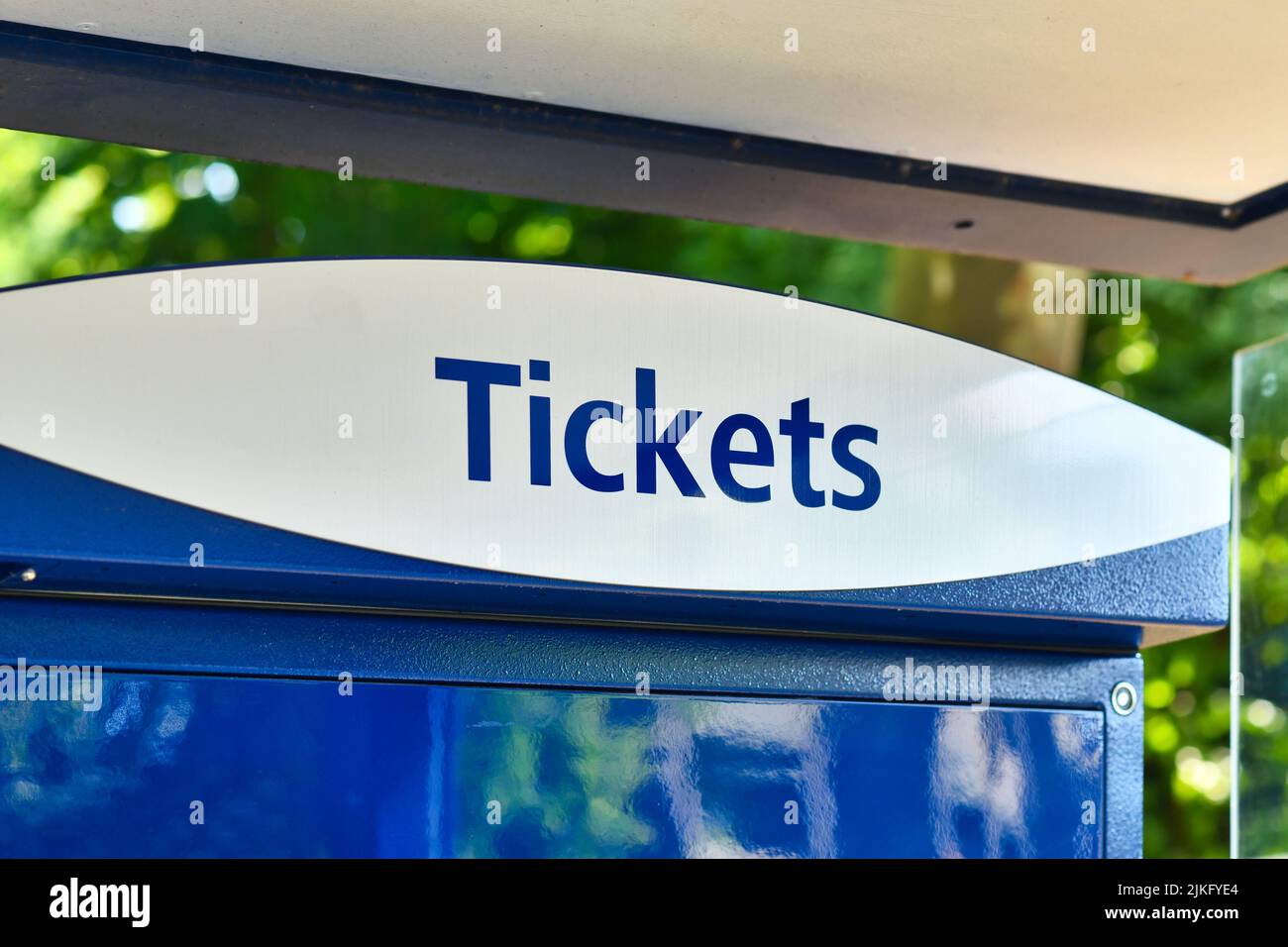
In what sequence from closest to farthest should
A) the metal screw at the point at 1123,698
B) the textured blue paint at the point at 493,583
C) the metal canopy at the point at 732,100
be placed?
the textured blue paint at the point at 493,583 < the metal canopy at the point at 732,100 < the metal screw at the point at 1123,698

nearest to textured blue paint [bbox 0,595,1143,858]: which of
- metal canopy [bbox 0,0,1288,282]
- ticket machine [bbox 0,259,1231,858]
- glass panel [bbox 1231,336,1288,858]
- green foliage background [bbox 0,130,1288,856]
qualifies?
ticket machine [bbox 0,259,1231,858]

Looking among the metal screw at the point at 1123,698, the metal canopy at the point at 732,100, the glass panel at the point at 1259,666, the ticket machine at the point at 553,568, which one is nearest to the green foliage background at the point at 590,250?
the glass panel at the point at 1259,666

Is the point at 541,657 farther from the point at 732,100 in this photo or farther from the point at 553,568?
the point at 732,100

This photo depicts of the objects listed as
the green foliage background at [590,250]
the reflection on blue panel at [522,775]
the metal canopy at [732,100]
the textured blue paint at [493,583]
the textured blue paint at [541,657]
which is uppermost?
the green foliage background at [590,250]

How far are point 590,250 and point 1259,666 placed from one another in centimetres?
473

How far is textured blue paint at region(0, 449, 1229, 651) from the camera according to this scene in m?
1.68

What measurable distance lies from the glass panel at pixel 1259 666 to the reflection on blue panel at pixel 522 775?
2.98 ft

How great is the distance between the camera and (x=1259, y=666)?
10.5 ft

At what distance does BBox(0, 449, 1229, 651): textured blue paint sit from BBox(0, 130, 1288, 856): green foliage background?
13.6ft

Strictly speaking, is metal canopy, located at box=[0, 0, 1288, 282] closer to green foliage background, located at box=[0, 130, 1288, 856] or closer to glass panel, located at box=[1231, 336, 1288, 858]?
glass panel, located at box=[1231, 336, 1288, 858]

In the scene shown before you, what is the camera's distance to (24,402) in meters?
1.65

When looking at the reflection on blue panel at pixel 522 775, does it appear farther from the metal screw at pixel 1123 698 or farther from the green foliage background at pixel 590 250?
the green foliage background at pixel 590 250

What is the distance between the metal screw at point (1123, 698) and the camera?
236cm
